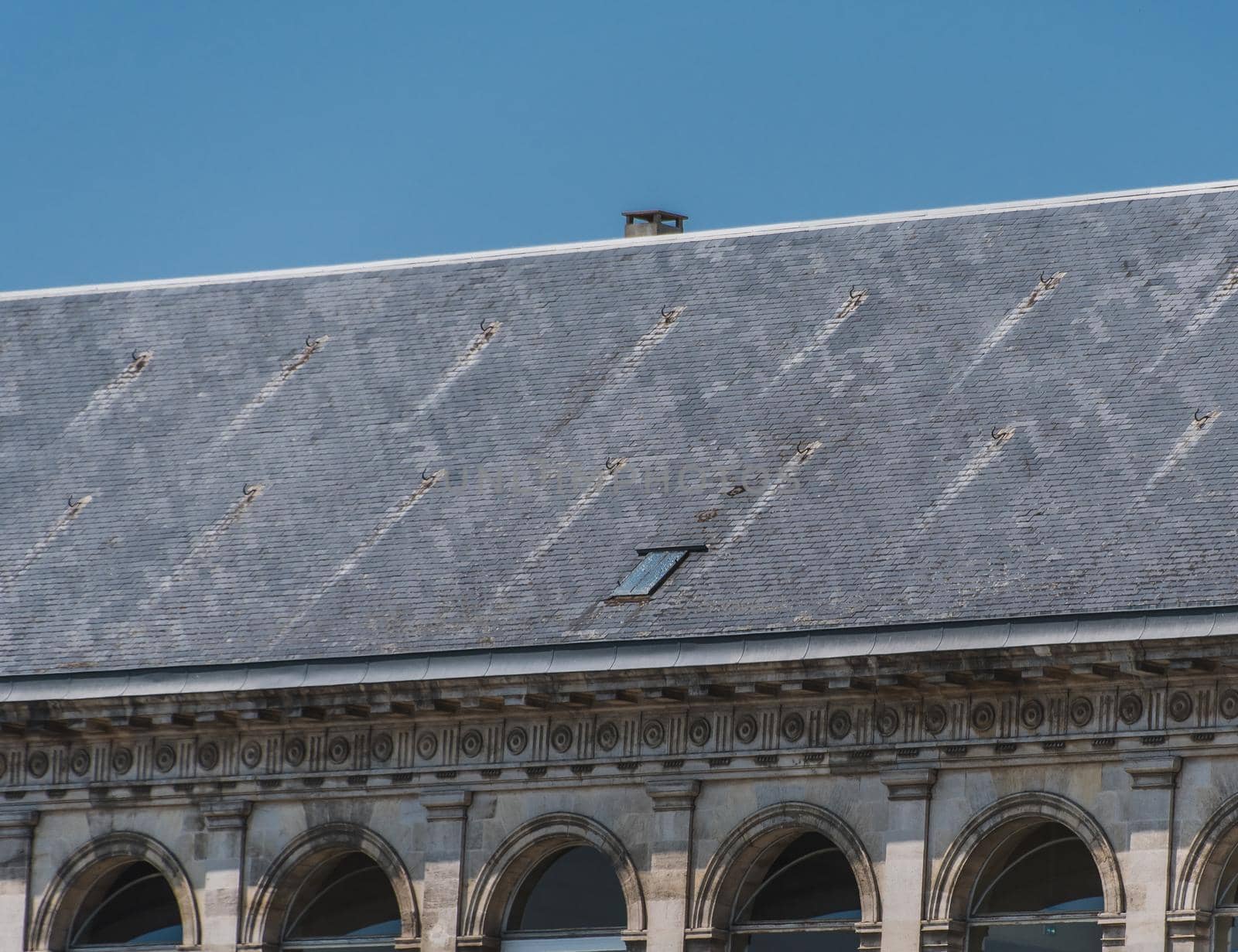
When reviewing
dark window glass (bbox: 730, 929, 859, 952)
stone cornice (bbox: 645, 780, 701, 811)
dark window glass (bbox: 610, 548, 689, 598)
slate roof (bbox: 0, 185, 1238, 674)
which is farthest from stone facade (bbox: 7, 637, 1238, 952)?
dark window glass (bbox: 610, 548, 689, 598)

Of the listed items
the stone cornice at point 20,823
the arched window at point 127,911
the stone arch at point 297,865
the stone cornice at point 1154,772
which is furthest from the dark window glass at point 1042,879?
the stone cornice at point 20,823

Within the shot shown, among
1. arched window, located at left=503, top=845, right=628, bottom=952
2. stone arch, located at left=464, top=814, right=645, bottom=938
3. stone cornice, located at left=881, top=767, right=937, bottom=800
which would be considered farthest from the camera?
arched window, located at left=503, top=845, right=628, bottom=952

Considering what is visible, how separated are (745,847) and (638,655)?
2.07m

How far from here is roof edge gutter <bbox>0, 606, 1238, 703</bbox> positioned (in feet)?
108

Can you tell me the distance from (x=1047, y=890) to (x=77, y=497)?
12863mm

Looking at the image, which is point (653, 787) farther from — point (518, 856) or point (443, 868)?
point (443, 868)

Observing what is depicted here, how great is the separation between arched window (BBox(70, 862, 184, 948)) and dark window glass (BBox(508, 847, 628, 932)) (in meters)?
3.98

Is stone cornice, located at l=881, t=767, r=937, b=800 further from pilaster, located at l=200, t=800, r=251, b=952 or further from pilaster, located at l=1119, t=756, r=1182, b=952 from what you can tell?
pilaster, located at l=200, t=800, r=251, b=952

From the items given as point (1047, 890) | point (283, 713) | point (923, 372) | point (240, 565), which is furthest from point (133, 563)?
point (1047, 890)

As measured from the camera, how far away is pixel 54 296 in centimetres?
4544

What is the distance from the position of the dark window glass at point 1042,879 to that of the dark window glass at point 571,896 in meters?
3.76

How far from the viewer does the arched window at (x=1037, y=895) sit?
3391 centimetres

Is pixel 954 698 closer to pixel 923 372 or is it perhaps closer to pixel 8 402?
pixel 923 372

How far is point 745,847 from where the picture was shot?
116 ft
